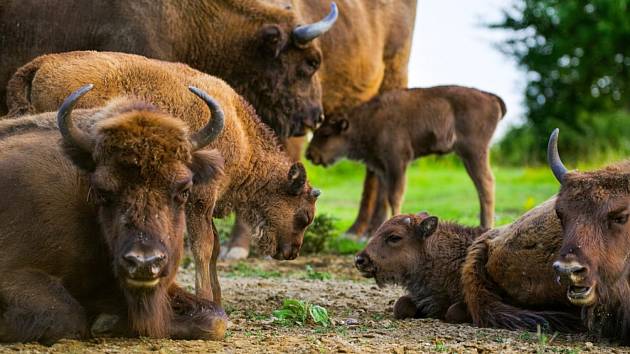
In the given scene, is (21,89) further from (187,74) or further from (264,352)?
(264,352)

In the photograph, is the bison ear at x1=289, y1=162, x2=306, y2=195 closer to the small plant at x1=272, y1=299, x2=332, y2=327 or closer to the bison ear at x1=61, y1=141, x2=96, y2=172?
the small plant at x1=272, y1=299, x2=332, y2=327

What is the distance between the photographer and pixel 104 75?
9.32 meters

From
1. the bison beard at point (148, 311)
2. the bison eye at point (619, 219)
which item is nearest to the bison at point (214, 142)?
the bison beard at point (148, 311)

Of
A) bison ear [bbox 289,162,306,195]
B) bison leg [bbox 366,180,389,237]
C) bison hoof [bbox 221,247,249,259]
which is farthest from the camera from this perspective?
bison leg [bbox 366,180,389,237]

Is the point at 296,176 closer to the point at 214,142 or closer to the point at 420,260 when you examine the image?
the point at 214,142

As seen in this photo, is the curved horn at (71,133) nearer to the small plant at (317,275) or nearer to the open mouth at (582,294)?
the open mouth at (582,294)

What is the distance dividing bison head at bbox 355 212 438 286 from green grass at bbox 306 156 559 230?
6.34 metres

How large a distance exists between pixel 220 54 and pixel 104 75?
3937 mm

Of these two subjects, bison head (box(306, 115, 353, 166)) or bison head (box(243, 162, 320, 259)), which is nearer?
bison head (box(243, 162, 320, 259))

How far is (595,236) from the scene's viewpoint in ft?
25.9

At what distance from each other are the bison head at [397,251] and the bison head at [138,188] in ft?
10.1

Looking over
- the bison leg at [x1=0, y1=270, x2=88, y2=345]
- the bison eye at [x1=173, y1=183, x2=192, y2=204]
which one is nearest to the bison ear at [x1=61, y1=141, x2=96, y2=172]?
the bison eye at [x1=173, y1=183, x2=192, y2=204]

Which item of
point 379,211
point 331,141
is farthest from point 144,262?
point 379,211

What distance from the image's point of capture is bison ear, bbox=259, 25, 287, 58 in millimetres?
13039
